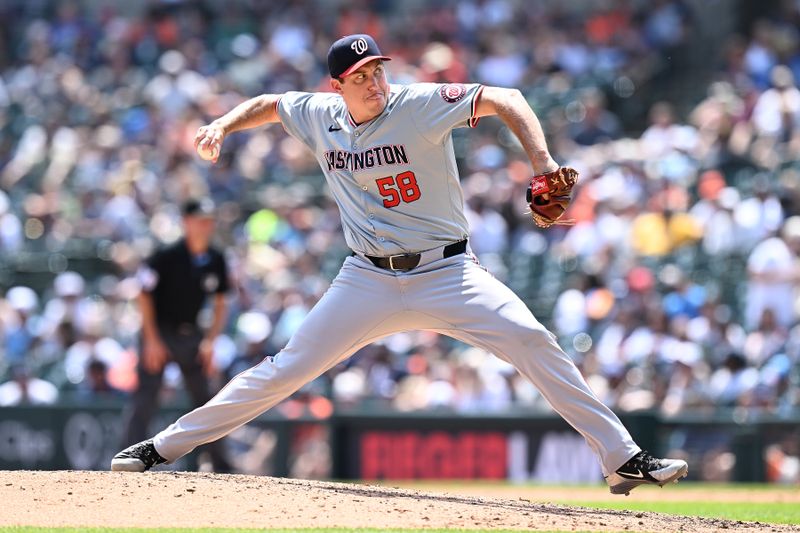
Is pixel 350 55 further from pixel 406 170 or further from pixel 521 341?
pixel 521 341

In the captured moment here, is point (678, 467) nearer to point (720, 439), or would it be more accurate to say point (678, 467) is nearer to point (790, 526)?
point (790, 526)

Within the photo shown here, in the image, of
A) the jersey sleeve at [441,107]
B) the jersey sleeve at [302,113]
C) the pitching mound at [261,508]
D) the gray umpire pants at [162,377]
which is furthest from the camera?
the gray umpire pants at [162,377]

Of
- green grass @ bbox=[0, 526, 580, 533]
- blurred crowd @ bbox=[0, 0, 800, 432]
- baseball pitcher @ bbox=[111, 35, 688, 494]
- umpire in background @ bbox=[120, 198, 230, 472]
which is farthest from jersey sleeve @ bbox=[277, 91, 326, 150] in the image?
blurred crowd @ bbox=[0, 0, 800, 432]

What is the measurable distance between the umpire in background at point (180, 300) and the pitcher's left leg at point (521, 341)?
13.7 ft

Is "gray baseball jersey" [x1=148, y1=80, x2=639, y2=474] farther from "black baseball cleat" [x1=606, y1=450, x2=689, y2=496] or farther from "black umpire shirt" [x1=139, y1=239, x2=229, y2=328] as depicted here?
"black umpire shirt" [x1=139, y1=239, x2=229, y2=328]

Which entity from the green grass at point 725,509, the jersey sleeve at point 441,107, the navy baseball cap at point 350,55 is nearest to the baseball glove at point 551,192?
the jersey sleeve at point 441,107

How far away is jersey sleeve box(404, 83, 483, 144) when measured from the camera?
6367 millimetres

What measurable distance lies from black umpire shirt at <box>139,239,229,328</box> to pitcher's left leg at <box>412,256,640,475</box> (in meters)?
4.22

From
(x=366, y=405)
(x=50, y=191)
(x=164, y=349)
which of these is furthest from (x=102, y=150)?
(x=164, y=349)

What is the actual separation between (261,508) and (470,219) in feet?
29.1

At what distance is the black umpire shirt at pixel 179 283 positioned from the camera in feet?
34.4

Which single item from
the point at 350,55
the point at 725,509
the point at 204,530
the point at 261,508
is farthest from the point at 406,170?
the point at 725,509

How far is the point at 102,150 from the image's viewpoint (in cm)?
1772

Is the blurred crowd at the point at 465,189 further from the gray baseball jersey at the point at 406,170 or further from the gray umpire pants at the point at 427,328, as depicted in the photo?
the gray baseball jersey at the point at 406,170
